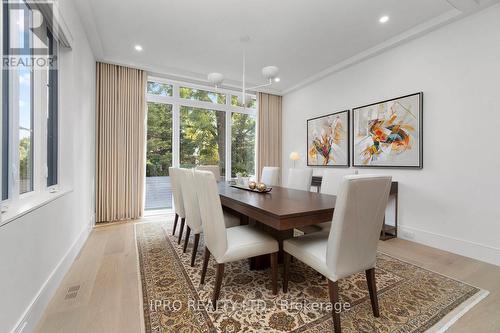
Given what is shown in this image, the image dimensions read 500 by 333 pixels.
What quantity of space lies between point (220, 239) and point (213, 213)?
19 centimetres

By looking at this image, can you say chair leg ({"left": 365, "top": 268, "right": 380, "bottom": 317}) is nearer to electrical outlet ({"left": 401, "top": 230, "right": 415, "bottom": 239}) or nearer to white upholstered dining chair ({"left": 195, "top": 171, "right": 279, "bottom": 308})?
white upholstered dining chair ({"left": 195, "top": 171, "right": 279, "bottom": 308})

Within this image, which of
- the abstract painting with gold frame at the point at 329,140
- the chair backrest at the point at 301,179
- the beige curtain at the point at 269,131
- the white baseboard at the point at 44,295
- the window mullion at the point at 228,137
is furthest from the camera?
the beige curtain at the point at 269,131

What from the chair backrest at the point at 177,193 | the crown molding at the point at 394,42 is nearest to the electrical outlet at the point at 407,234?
the crown molding at the point at 394,42

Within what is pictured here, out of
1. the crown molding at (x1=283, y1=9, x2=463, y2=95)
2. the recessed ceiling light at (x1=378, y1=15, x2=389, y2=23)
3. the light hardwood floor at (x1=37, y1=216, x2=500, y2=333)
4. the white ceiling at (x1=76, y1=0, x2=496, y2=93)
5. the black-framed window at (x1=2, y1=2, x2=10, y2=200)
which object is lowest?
the light hardwood floor at (x1=37, y1=216, x2=500, y2=333)

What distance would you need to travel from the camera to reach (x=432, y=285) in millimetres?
1838

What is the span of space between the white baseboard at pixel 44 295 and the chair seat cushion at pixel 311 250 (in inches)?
66.5

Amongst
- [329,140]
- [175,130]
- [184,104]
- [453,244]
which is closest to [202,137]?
[175,130]

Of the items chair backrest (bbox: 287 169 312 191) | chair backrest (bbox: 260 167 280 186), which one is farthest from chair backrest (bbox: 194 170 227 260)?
chair backrest (bbox: 260 167 280 186)

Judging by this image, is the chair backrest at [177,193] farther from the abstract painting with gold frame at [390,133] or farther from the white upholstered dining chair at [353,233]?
the abstract painting with gold frame at [390,133]

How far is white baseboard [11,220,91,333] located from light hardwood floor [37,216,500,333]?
1.9 inches

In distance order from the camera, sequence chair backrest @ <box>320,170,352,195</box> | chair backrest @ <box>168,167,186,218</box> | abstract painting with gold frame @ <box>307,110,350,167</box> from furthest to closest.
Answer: abstract painting with gold frame @ <box>307,110,350,167</box> → chair backrest @ <box>168,167,186,218</box> → chair backrest @ <box>320,170,352,195</box>

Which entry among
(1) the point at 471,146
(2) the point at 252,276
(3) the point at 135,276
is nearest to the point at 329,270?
(2) the point at 252,276

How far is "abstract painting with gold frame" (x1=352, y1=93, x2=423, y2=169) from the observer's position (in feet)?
9.35

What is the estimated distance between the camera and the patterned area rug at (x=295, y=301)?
1396mm
